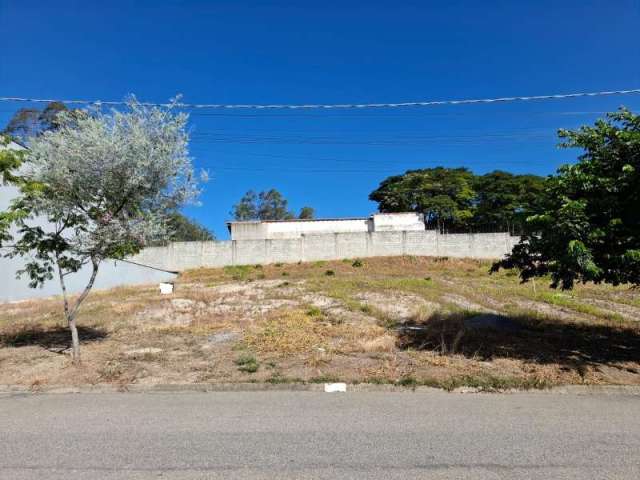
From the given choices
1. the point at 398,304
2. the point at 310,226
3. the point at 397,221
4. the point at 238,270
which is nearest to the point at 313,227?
the point at 310,226

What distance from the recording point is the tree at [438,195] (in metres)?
52.4

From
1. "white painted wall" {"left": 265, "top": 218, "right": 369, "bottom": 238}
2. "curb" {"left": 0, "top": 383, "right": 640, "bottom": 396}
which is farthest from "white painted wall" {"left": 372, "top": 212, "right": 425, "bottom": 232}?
"curb" {"left": 0, "top": 383, "right": 640, "bottom": 396}

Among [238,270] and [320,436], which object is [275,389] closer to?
[320,436]

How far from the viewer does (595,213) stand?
711 centimetres

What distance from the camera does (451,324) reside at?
10.7 metres

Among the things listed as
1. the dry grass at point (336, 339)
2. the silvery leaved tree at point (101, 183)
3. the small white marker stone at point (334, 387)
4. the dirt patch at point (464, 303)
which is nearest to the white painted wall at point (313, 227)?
the dry grass at point (336, 339)

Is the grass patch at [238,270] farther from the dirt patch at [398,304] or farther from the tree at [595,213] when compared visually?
the tree at [595,213]

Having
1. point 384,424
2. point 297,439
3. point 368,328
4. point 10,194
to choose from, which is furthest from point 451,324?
point 10,194

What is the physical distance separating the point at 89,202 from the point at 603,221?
8.87 meters

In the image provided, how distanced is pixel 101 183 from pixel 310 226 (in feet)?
130

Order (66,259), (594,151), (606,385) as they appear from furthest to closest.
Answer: (66,259)
(594,151)
(606,385)

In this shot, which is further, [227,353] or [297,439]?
[227,353]

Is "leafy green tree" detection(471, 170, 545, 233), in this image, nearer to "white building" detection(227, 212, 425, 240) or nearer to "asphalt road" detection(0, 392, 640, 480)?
"white building" detection(227, 212, 425, 240)

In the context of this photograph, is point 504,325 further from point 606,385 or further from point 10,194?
point 10,194
